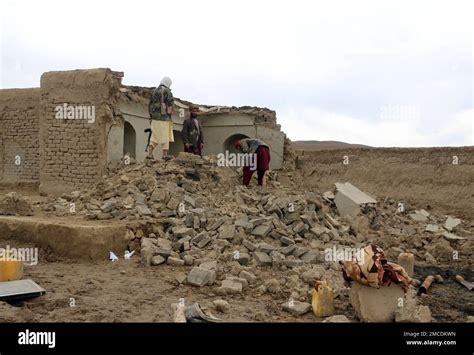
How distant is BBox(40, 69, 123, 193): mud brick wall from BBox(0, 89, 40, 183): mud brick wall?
1954 mm

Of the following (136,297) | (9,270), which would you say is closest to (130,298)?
(136,297)

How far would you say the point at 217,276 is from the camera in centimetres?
548

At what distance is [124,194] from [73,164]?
239 centimetres

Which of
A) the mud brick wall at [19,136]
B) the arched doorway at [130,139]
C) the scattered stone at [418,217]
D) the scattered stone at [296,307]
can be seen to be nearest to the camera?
the scattered stone at [296,307]

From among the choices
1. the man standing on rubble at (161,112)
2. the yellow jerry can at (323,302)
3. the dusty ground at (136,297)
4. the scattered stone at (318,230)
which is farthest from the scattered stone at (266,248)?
the man standing on rubble at (161,112)

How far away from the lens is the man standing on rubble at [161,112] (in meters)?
9.18

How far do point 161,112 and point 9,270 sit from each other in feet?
16.9

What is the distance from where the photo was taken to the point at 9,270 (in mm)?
4848

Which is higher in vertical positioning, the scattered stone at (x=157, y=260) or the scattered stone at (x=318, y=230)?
the scattered stone at (x=318, y=230)

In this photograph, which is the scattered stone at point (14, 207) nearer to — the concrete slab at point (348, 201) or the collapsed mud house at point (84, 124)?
the collapsed mud house at point (84, 124)

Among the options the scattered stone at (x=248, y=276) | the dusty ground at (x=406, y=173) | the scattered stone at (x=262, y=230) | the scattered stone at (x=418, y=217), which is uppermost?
the dusty ground at (x=406, y=173)

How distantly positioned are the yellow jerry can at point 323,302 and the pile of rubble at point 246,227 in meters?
0.12

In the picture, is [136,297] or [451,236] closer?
[136,297]

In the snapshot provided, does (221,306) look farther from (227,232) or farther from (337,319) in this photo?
(227,232)
